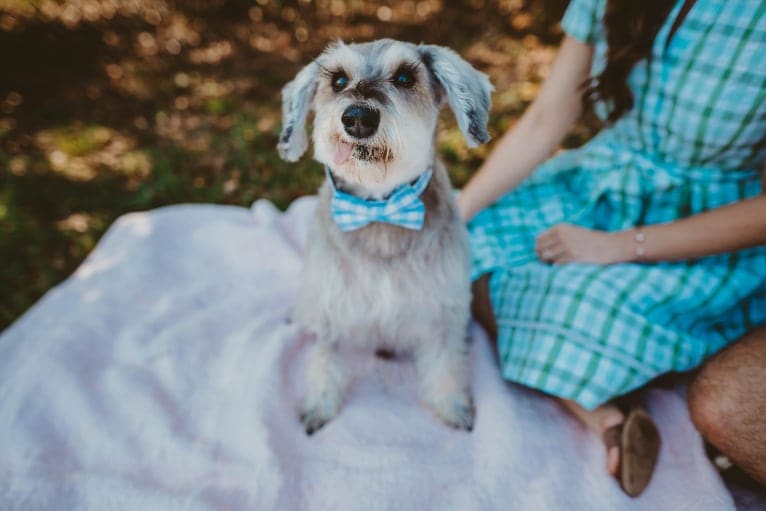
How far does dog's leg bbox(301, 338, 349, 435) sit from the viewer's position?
206 centimetres

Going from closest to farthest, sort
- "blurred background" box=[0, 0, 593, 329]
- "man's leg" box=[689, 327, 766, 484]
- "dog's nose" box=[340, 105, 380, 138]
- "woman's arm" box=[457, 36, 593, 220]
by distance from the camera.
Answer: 1. "dog's nose" box=[340, 105, 380, 138]
2. "man's leg" box=[689, 327, 766, 484]
3. "woman's arm" box=[457, 36, 593, 220]
4. "blurred background" box=[0, 0, 593, 329]

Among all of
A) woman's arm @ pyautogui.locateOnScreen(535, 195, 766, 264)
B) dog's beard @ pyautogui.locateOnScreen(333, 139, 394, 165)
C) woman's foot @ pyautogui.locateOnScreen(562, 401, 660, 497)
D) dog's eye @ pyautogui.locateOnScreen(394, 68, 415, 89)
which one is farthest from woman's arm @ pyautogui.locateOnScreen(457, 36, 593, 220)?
woman's foot @ pyautogui.locateOnScreen(562, 401, 660, 497)

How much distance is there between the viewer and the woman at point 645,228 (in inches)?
70.0

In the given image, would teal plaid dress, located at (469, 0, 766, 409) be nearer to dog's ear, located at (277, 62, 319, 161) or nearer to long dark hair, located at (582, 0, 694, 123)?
long dark hair, located at (582, 0, 694, 123)

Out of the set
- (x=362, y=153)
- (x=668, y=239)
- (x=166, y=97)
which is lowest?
(x=668, y=239)

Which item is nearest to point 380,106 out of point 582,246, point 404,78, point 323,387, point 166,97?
point 404,78

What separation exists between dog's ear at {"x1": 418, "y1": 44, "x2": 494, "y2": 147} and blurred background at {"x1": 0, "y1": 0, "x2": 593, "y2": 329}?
1999 mm

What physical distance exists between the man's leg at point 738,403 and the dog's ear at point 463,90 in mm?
1199

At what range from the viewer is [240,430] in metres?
2.00

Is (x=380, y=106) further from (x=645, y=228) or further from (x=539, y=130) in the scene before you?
(x=645, y=228)

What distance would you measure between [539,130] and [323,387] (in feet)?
5.08

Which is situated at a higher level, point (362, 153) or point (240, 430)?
point (362, 153)

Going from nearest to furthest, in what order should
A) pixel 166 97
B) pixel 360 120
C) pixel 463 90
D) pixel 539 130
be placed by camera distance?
pixel 360 120 → pixel 463 90 → pixel 539 130 → pixel 166 97

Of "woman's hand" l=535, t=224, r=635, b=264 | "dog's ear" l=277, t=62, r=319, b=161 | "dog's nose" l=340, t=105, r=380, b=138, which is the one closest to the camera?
"dog's nose" l=340, t=105, r=380, b=138
